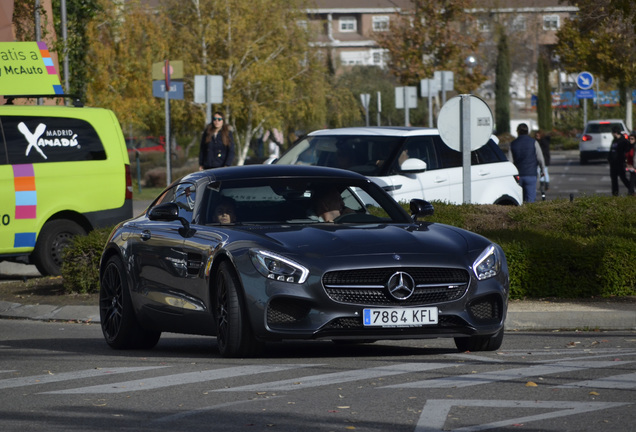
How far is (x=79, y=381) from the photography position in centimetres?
829

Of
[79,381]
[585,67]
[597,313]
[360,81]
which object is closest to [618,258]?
[597,313]

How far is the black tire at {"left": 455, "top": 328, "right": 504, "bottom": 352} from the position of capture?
937cm

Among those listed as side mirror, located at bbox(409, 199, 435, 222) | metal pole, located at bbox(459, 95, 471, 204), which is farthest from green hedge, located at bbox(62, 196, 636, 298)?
side mirror, located at bbox(409, 199, 435, 222)

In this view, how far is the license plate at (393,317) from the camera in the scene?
8.63m

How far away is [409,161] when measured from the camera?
16.7 m

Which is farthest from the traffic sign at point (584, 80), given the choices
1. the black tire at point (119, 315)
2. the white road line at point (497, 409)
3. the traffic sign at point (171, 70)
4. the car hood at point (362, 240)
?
the white road line at point (497, 409)

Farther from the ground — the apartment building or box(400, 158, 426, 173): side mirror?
the apartment building

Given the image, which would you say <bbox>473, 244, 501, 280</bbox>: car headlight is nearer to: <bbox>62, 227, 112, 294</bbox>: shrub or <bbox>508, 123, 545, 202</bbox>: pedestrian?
<bbox>62, 227, 112, 294</bbox>: shrub

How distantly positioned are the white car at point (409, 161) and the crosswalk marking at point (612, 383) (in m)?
8.86

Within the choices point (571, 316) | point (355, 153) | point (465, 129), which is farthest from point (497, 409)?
point (355, 153)

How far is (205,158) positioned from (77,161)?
4.56 metres

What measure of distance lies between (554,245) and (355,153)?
4327mm

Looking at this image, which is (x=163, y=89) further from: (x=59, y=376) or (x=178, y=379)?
(x=178, y=379)

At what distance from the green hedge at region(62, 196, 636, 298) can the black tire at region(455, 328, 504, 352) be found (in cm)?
367
